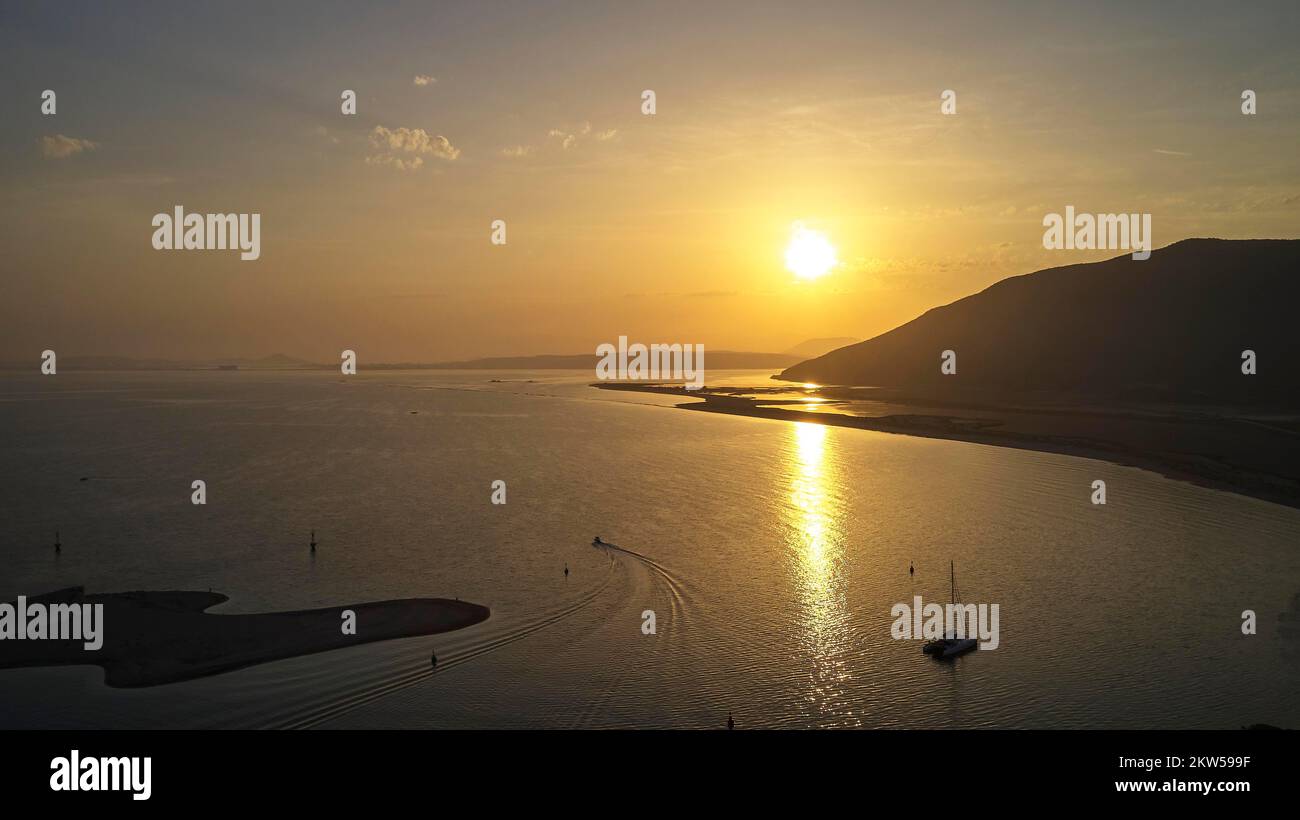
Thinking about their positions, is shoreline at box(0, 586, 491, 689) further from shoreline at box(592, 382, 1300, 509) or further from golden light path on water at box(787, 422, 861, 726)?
shoreline at box(592, 382, 1300, 509)

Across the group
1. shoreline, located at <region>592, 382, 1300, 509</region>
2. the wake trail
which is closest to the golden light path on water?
the wake trail

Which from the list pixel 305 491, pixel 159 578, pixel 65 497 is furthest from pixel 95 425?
pixel 159 578

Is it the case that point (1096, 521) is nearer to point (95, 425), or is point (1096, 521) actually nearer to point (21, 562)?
point (21, 562)

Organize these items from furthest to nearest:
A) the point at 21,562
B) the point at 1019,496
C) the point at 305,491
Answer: the point at 305,491 → the point at 1019,496 → the point at 21,562

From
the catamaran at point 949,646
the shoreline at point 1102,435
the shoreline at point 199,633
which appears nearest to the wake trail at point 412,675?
the shoreline at point 199,633

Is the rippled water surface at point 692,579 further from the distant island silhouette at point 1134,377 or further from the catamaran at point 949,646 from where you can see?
the distant island silhouette at point 1134,377

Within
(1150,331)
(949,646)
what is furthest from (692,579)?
(1150,331)
